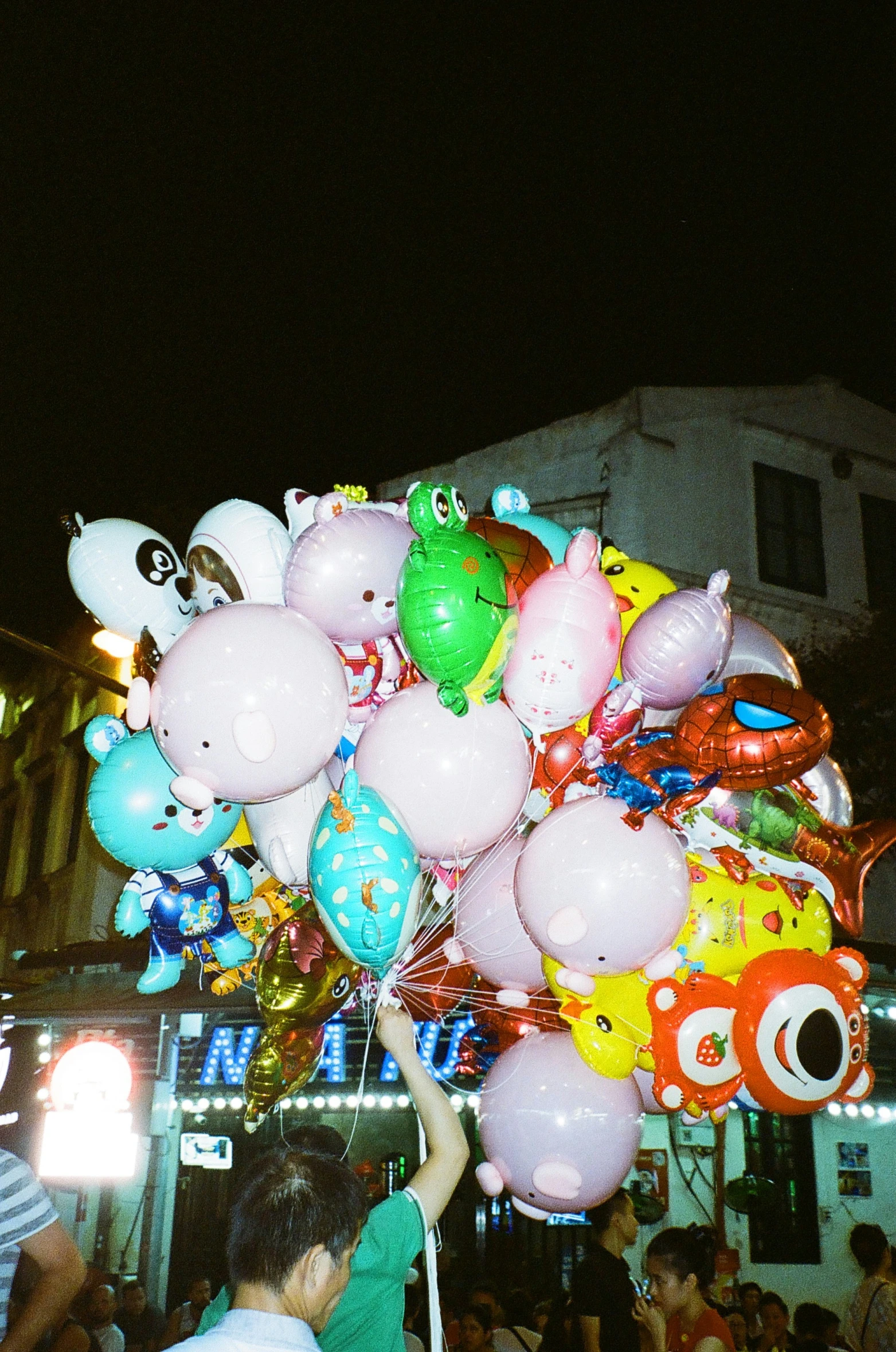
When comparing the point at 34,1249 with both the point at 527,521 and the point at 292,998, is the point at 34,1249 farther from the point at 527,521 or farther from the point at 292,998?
the point at 527,521

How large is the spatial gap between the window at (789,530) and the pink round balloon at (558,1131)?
1008 centimetres

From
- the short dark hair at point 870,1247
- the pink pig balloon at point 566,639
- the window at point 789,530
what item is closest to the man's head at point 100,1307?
the short dark hair at point 870,1247

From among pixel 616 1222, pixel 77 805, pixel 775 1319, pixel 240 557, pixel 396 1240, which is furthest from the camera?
pixel 77 805

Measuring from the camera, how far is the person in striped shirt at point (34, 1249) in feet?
8.29

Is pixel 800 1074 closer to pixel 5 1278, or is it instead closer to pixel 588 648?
pixel 588 648

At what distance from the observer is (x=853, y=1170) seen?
1066 cm

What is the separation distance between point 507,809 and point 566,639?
593 millimetres

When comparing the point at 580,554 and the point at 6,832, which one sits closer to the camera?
the point at 580,554

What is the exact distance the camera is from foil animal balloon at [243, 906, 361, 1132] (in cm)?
365

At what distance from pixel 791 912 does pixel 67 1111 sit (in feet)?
29.0

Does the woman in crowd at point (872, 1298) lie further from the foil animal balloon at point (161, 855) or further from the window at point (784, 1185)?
the window at point (784, 1185)

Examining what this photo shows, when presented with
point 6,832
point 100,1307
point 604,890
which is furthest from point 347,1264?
point 6,832

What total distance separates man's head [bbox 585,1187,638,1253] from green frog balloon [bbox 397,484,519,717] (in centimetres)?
231

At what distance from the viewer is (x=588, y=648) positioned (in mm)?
3385
